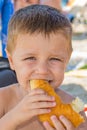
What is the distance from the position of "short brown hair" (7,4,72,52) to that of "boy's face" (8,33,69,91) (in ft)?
0.09

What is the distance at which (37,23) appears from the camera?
1.71 m

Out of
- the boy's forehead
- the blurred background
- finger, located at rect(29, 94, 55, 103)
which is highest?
the boy's forehead

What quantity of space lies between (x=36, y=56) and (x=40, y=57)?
2 cm

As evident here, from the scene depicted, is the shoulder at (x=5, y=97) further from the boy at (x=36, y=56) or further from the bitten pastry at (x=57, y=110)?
the bitten pastry at (x=57, y=110)

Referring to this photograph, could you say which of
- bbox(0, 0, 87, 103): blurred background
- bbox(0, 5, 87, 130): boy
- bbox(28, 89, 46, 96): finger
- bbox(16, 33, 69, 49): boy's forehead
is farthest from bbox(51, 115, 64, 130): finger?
bbox(0, 0, 87, 103): blurred background

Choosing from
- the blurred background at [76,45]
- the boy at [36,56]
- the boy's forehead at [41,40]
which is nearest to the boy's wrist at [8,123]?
the boy at [36,56]

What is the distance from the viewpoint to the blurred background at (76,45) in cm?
372

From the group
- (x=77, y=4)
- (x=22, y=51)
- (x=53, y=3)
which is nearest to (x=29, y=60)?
(x=22, y=51)

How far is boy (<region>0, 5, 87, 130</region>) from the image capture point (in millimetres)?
1580

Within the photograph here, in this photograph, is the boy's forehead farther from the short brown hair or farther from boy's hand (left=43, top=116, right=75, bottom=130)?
boy's hand (left=43, top=116, right=75, bottom=130)

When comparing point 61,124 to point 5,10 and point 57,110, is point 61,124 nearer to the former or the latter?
point 57,110

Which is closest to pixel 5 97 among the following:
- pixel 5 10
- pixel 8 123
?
pixel 8 123

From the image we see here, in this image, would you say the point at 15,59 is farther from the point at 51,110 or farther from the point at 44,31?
the point at 51,110

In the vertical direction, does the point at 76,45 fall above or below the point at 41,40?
below
